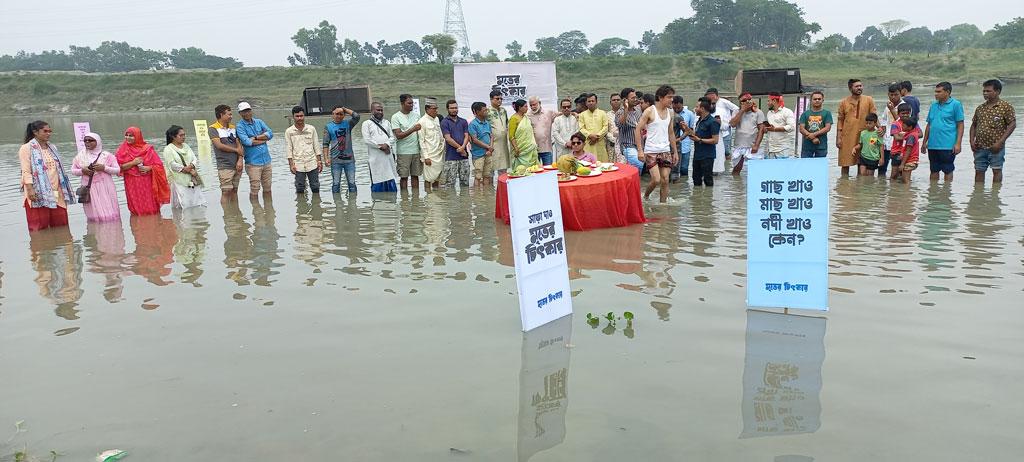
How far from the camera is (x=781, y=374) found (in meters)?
4.35

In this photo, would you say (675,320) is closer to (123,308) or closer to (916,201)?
(123,308)

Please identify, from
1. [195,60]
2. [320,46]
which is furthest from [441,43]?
[195,60]

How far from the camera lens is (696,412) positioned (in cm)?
389

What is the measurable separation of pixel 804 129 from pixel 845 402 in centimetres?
821

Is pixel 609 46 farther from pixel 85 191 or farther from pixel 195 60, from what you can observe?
pixel 85 191

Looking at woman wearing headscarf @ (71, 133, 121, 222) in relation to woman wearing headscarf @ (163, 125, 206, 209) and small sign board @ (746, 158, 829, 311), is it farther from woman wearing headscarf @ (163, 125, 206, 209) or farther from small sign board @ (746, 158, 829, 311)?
small sign board @ (746, 158, 829, 311)

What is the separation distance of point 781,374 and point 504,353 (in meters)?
1.61

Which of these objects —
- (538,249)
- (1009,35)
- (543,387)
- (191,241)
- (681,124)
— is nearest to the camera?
(543,387)

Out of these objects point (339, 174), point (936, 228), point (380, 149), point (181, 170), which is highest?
point (380, 149)

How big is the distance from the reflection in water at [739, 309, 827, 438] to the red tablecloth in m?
3.17

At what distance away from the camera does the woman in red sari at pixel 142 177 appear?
10.2 meters

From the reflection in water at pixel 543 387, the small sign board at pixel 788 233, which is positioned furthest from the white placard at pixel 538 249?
the small sign board at pixel 788 233

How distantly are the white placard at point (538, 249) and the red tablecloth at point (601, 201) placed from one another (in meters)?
2.96

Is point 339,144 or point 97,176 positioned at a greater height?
point 339,144
